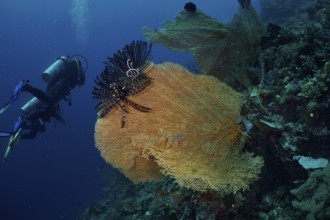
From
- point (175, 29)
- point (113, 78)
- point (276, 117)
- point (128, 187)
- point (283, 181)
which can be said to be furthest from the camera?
point (128, 187)

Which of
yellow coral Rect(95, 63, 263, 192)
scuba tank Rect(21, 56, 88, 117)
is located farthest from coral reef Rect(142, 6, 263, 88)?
scuba tank Rect(21, 56, 88, 117)

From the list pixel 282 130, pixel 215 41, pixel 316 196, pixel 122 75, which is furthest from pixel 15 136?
pixel 316 196

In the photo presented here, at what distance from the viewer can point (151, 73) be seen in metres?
4.52

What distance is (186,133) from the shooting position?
166 inches

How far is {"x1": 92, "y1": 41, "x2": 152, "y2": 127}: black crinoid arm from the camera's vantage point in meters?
3.74

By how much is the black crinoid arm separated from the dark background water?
12155 millimetres

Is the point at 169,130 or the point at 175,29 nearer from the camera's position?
A: the point at 169,130

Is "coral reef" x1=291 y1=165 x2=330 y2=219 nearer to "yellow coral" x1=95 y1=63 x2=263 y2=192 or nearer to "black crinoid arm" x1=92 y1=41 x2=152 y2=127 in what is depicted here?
"yellow coral" x1=95 y1=63 x2=263 y2=192

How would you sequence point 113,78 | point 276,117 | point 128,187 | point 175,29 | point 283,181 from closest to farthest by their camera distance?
point 113,78, point 276,117, point 283,181, point 175,29, point 128,187

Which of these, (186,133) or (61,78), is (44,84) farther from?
(186,133)

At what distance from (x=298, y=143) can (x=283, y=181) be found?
2.32 ft

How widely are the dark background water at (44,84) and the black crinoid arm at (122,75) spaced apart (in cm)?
1215

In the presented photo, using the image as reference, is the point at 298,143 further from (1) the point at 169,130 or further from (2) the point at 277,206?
(1) the point at 169,130

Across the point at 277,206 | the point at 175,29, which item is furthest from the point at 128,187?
the point at 277,206
